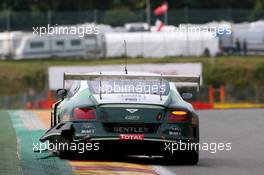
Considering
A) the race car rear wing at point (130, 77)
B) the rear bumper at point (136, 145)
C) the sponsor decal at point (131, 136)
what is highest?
the race car rear wing at point (130, 77)

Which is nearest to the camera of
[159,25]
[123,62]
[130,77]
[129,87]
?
[130,77]

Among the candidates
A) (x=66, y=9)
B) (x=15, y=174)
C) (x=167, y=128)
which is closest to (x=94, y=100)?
(x=167, y=128)

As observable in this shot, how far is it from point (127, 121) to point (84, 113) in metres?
0.58

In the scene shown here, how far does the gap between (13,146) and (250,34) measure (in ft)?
150

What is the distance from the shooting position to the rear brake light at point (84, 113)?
12.8 m

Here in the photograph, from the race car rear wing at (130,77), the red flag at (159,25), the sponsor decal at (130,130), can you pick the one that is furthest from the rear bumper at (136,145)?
the red flag at (159,25)

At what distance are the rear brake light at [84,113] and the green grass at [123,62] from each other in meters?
39.8

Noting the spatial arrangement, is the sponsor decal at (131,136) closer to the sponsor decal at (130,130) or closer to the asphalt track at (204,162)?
the sponsor decal at (130,130)

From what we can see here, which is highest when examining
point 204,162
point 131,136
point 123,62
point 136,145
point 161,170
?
point 131,136

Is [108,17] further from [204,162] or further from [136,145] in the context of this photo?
[136,145]

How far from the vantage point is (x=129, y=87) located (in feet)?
43.2

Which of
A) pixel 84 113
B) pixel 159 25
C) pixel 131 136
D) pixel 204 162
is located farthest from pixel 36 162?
pixel 159 25

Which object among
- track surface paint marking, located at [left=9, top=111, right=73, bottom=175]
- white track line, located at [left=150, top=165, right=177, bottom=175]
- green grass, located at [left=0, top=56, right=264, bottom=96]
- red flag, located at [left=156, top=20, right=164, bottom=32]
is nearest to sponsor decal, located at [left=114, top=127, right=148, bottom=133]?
white track line, located at [left=150, top=165, right=177, bottom=175]

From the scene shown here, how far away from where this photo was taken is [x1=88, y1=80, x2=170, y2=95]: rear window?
13.1 m
